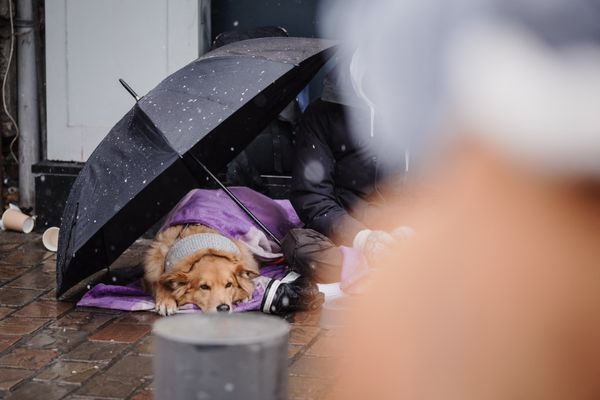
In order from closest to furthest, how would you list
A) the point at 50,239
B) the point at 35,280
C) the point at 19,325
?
the point at 19,325 < the point at 35,280 < the point at 50,239

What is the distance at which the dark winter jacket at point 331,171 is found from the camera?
5996 millimetres

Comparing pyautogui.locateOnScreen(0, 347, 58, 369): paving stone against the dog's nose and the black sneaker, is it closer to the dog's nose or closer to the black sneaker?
the dog's nose

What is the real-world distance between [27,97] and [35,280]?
194 cm

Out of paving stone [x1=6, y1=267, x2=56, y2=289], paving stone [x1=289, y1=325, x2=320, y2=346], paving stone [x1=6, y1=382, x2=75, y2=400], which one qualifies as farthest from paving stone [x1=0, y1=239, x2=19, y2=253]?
paving stone [x1=6, y1=382, x2=75, y2=400]

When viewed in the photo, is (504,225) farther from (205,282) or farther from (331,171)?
(205,282)

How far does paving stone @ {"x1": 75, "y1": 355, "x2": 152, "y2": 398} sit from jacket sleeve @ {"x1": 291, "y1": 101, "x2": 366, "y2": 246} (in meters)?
1.46

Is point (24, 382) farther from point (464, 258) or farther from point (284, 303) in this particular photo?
point (464, 258)

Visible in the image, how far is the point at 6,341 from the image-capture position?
516cm

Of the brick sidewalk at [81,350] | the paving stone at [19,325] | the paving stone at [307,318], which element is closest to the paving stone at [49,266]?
the brick sidewalk at [81,350]

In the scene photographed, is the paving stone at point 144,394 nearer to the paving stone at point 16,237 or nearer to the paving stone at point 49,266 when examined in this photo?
the paving stone at point 49,266

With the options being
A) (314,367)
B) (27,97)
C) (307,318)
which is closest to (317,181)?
(307,318)

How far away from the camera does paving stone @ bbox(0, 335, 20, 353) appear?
5059mm

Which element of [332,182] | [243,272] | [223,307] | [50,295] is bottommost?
[50,295]

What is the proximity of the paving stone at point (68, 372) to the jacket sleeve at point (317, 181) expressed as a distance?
5.49 ft
